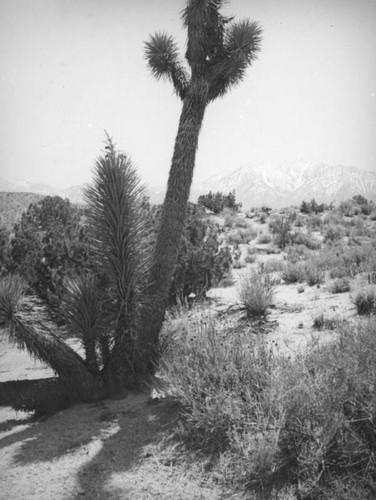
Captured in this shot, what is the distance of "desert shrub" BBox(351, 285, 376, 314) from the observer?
6637 mm

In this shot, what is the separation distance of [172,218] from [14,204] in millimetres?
32355

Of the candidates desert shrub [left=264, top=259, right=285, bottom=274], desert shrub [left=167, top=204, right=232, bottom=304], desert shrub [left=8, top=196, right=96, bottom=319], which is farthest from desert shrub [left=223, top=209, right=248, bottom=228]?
desert shrub [left=8, top=196, right=96, bottom=319]

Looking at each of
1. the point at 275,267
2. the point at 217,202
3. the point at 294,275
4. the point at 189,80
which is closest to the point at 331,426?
the point at 189,80

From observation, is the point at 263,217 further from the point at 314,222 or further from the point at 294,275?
the point at 294,275

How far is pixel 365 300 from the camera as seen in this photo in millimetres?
6652

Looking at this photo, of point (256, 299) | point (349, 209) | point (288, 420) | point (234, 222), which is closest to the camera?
point (288, 420)

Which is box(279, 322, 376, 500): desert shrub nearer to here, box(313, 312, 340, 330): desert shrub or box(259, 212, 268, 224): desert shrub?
box(313, 312, 340, 330): desert shrub

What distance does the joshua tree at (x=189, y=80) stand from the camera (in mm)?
5090

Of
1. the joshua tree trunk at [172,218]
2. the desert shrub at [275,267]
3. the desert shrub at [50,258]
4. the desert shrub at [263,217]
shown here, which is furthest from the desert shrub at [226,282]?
the desert shrub at [263,217]

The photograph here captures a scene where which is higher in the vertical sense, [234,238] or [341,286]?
[234,238]

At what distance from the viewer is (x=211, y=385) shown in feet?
11.8

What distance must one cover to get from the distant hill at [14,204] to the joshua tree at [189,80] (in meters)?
24.4

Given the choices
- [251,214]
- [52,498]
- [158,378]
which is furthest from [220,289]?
[251,214]

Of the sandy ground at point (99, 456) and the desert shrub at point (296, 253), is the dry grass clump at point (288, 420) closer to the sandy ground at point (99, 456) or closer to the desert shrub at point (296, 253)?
the sandy ground at point (99, 456)
